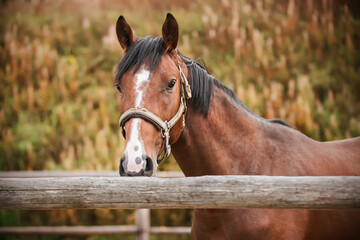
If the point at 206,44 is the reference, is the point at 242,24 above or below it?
above

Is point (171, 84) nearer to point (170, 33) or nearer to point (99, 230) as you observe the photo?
point (170, 33)

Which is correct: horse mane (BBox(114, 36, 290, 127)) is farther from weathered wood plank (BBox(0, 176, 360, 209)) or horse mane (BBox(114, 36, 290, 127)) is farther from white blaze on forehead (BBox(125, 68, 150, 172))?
weathered wood plank (BBox(0, 176, 360, 209))

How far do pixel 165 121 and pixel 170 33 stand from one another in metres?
0.62

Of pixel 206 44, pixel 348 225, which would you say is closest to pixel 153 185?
pixel 348 225

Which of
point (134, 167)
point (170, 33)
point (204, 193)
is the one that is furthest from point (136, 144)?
point (170, 33)

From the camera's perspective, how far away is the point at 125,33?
2.23 metres

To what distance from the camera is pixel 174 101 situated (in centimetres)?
205

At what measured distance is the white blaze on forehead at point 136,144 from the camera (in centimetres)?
173

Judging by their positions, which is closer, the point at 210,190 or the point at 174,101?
the point at 210,190

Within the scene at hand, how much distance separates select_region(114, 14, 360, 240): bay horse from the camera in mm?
1946

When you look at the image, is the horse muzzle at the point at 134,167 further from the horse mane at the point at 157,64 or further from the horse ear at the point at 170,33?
the horse ear at the point at 170,33

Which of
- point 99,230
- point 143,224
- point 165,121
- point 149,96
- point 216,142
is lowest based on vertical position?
point 99,230

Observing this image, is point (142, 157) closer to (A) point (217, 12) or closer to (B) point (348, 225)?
(B) point (348, 225)

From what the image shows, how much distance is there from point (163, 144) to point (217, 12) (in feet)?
25.9
